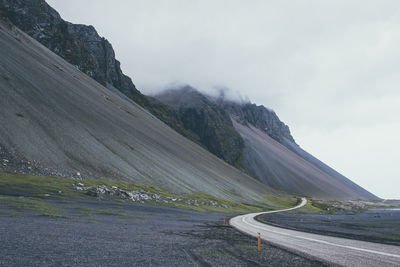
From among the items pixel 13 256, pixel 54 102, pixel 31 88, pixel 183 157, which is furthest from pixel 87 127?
pixel 13 256

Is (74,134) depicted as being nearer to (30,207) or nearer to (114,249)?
(30,207)

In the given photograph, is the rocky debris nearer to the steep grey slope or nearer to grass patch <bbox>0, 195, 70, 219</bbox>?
the steep grey slope

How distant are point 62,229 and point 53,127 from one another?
5859 cm

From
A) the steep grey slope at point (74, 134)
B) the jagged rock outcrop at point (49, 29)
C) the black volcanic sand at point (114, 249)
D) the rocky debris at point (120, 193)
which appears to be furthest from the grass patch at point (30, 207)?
the jagged rock outcrop at point (49, 29)

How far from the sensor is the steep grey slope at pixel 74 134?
62656 mm

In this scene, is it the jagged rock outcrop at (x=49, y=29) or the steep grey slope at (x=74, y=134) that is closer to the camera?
the steep grey slope at (x=74, y=134)

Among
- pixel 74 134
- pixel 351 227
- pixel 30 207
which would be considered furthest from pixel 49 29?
pixel 351 227

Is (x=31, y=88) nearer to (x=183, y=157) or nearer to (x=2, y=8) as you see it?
(x=183, y=157)

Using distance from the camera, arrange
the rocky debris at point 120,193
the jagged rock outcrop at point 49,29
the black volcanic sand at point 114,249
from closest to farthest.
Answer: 1. the black volcanic sand at point 114,249
2. the rocky debris at point 120,193
3. the jagged rock outcrop at point 49,29

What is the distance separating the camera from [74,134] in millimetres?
76438

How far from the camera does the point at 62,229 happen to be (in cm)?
2198

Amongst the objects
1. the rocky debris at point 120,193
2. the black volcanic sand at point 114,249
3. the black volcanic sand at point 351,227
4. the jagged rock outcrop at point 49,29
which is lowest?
the rocky debris at point 120,193

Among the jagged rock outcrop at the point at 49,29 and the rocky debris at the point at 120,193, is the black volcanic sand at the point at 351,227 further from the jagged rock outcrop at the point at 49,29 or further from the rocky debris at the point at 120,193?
the jagged rock outcrop at the point at 49,29

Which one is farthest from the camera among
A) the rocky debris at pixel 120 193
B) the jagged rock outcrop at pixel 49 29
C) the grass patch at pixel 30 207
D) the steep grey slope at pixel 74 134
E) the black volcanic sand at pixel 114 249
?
the jagged rock outcrop at pixel 49 29
